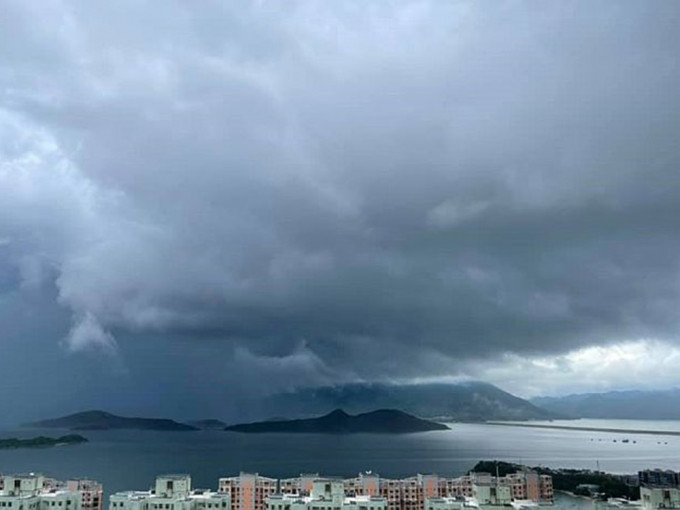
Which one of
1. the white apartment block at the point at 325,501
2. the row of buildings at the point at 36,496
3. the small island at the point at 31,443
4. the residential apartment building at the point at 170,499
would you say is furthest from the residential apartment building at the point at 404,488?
the small island at the point at 31,443

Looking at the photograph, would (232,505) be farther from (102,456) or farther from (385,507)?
(102,456)

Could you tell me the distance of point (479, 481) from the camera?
53.8ft

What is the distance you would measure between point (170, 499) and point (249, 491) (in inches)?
111

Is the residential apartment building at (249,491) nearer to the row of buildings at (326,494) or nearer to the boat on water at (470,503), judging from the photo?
the row of buildings at (326,494)

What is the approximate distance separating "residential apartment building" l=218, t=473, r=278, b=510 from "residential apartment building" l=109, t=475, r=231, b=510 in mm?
1081

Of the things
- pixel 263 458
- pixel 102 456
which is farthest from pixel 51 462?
pixel 263 458

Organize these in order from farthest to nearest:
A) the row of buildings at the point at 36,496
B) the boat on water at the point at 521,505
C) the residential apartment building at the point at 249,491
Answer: the residential apartment building at the point at 249,491 < the row of buildings at the point at 36,496 < the boat on water at the point at 521,505

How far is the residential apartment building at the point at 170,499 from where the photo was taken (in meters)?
14.0

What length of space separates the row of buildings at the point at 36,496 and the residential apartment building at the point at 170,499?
1072 millimetres

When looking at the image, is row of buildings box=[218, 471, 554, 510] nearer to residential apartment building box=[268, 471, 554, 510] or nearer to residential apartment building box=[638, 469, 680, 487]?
residential apartment building box=[268, 471, 554, 510]

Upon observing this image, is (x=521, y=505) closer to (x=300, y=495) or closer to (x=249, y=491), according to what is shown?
(x=300, y=495)

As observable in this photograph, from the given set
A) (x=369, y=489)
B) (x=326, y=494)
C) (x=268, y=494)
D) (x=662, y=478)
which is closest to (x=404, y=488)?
(x=369, y=489)

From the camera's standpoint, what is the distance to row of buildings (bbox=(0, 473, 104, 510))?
13938 mm

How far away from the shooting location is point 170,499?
1436 cm
